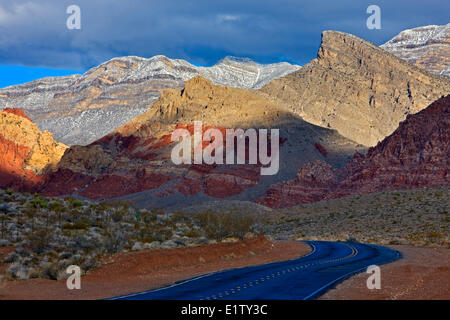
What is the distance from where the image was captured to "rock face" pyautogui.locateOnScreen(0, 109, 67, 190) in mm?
134000

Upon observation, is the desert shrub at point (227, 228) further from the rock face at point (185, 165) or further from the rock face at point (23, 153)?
the rock face at point (23, 153)

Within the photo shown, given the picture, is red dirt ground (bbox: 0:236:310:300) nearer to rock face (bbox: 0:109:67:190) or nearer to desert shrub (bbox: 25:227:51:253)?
desert shrub (bbox: 25:227:51:253)

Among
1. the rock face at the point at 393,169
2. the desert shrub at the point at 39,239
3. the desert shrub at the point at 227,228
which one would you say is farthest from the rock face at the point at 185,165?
the desert shrub at the point at 39,239

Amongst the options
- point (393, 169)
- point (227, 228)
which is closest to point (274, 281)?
point (227, 228)

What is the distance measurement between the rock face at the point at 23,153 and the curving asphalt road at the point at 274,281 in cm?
11463

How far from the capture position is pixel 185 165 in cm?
12681

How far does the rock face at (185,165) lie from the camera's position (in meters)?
120

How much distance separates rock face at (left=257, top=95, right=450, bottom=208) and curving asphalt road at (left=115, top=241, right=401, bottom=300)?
62.1 metres

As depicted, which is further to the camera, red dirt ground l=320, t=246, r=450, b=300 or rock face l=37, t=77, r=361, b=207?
rock face l=37, t=77, r=361, b=207

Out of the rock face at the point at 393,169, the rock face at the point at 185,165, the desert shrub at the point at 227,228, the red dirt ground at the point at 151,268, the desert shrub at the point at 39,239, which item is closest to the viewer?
the red dirt ground at the point at 151,268

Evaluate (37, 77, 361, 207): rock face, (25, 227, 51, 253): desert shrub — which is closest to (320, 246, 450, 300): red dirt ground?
(25, 227, 51, 253): desert shrub

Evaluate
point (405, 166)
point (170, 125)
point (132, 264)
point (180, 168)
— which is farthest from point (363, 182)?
point (132, 264)

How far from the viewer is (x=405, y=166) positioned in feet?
308

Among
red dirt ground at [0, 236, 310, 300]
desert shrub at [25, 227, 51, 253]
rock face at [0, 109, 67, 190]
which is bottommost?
red dirt ground at [0, 236, 310, 300]
